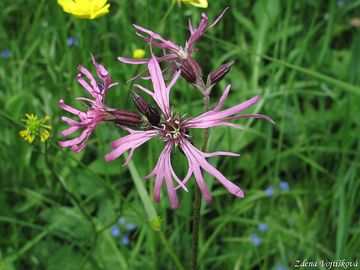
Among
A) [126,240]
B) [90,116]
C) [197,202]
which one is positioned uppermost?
[90,116]

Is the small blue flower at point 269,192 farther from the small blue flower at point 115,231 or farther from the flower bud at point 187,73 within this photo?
Result: the flower bud at point 187,73

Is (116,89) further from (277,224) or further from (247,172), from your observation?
(277,224)

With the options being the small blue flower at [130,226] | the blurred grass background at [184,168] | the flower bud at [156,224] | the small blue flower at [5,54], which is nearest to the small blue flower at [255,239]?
the blurred grass background at [184,168]

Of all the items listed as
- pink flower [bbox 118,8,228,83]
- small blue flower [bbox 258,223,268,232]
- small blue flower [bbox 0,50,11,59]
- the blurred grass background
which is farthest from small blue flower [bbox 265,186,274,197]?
small blue flower [bbox 0,50,11,59]

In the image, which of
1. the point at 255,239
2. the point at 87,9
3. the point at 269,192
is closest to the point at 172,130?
the point at 87,9

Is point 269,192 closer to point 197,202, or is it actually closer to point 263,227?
point 263,227
